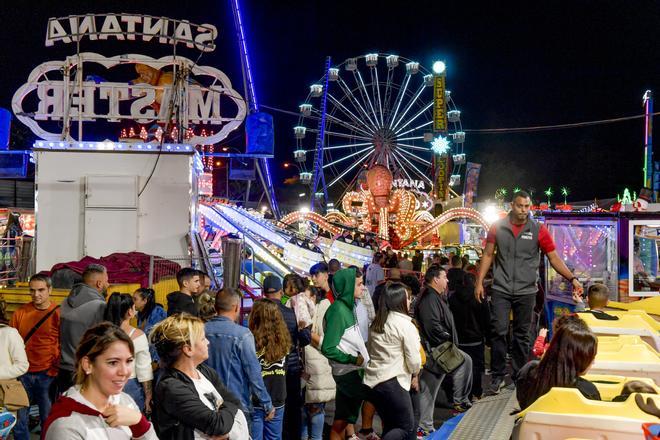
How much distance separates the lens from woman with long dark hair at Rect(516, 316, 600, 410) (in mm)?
3543

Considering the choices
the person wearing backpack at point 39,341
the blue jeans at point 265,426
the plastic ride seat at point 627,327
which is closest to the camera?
the plastic ride seat at point 627,327

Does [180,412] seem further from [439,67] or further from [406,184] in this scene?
[406,184]

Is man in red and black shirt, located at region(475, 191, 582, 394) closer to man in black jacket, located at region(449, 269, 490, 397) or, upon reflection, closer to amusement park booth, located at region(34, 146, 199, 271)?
man in black jacket, located at region(449, 269, 490, 397)

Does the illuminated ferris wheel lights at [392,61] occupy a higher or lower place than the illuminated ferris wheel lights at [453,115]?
higher

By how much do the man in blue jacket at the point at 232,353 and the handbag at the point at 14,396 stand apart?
7.79 ft

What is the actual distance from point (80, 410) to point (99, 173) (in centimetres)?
1122

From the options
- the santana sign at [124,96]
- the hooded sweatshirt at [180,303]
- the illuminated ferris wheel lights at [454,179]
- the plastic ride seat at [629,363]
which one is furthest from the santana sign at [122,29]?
the illuminated ferris wheel lights at [454,179]

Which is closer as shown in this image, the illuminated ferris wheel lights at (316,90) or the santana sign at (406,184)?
the illuminated ferris wheel lights at (316,90)

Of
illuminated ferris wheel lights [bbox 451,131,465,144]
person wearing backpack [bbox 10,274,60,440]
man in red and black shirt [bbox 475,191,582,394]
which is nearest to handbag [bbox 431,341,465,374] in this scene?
man in red and black shirt [bbox 475,191,582,394]

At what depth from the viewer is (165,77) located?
1625 centimetres

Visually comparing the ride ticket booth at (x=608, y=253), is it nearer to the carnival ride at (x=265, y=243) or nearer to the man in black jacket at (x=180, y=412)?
the man in black jacket at (x=180, y=412)

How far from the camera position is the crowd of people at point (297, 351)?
355 centimetres

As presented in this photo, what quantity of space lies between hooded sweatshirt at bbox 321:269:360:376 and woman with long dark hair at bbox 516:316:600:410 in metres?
2.48

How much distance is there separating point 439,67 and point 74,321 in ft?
125
